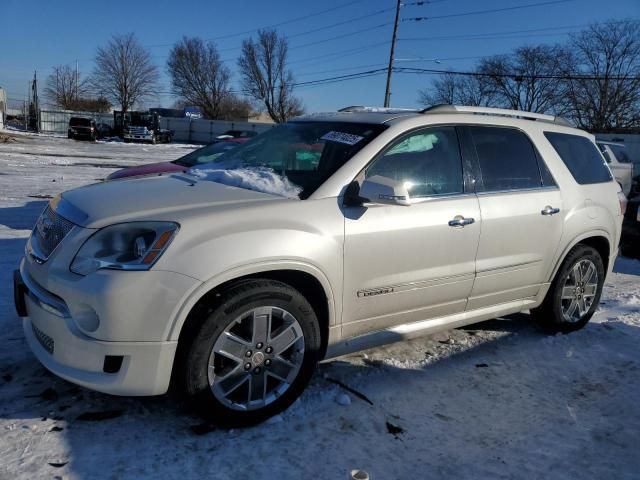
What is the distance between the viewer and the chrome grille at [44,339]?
8.87ft

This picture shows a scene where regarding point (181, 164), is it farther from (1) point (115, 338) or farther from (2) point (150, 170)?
(1) point (115, 338)

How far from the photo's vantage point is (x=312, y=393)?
3.31m

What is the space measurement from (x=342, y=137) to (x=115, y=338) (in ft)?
6.17

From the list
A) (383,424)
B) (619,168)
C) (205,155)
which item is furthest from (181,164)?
(619,168)

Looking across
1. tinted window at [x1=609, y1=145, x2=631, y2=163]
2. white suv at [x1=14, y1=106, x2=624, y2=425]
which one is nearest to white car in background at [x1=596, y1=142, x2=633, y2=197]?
tinted window at [x1=609, y1=145, x2=631, y2=163]

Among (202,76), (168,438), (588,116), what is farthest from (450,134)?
(202,76)

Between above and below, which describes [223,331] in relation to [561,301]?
above

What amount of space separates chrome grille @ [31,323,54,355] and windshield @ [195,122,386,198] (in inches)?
52.7

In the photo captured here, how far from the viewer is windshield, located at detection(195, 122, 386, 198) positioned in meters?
3.32

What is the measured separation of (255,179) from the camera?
132 inches

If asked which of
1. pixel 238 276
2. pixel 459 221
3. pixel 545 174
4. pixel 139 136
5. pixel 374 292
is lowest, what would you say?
pixel 374 292

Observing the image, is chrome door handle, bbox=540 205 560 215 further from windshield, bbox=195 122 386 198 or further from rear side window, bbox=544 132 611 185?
windshield, bbox=195 122 386 198

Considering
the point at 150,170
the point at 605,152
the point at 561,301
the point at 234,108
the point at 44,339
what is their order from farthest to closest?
the point at 234,108
the point at 605,152
the point at 150,170
the point at 561,301
the point at 44,339

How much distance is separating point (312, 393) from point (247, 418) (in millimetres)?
541
